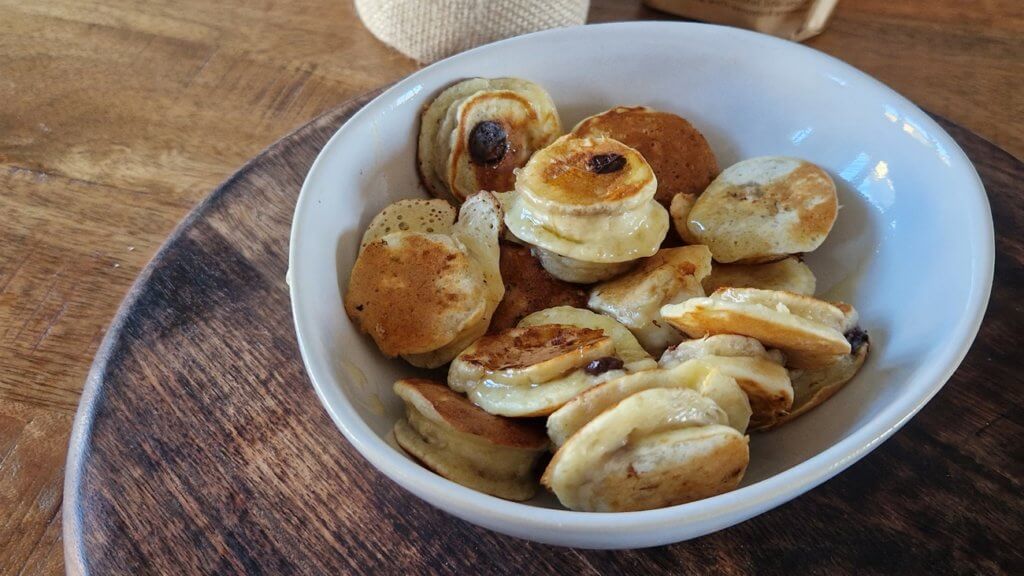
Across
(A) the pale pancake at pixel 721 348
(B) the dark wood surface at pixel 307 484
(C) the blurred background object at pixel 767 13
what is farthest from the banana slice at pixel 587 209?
(C) the blurred background object at pixel 767 13

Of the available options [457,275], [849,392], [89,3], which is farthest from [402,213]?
[89,3]

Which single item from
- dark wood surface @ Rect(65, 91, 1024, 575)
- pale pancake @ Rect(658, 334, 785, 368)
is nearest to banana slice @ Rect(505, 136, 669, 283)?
pale pancake @ Rect(658, 334, 785, 368)

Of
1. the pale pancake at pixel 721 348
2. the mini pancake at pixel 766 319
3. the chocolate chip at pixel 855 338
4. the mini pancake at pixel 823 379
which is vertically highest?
the mini pancake at pixel 766 319

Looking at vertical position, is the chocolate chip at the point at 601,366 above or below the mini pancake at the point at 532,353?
above

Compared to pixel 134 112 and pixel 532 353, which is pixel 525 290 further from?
pixel 134 112

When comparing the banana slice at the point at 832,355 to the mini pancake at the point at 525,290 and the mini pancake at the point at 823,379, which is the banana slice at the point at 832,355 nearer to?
the mini pancake at the point at 823,379

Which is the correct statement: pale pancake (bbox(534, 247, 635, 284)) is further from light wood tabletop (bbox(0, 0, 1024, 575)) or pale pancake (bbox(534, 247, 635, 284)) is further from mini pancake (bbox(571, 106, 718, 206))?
light wood tabletop (bbox(0, 0, 1024, 575))

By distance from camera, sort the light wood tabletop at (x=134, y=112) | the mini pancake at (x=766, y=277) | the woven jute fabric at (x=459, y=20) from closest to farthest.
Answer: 1. the mini pancake at (x=766, y=277)
2. the light wood tabletop at (x=134, y=112)
3. the woven jute fabric at (x=459, y=20)

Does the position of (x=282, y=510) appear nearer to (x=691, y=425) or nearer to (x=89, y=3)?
(x=691, y=425)
